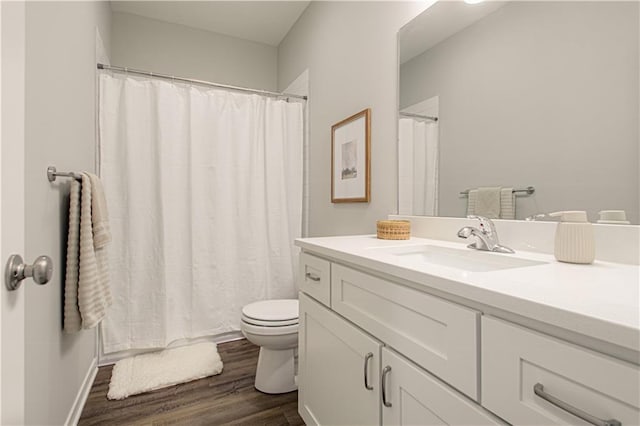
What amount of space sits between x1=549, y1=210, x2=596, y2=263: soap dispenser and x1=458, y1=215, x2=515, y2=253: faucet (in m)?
0.19

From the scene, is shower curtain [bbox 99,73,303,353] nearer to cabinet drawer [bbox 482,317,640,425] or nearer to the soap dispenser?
the soap dispenser

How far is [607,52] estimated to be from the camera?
886mm

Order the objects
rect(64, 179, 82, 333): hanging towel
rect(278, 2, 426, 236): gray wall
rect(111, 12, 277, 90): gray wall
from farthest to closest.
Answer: rect(111, 12, 277, 90): gray wall < rect(278, 2, 426, 236): gray wall < rect(64, 179, 82, 333): hanging towel

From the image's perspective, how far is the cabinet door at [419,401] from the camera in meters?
0.65

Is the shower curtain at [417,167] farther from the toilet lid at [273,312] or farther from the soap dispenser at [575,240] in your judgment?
the toilet lid at [273,312]

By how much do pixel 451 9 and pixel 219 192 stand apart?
1764mm

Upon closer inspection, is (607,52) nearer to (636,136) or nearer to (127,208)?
(636,136)

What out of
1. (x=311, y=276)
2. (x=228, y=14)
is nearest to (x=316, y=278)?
(x=311, y=276)

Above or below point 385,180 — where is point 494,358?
below

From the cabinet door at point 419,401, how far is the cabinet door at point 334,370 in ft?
0.16

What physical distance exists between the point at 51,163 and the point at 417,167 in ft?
4.98

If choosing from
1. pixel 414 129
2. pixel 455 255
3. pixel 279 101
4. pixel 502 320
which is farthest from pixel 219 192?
pixel 502 320

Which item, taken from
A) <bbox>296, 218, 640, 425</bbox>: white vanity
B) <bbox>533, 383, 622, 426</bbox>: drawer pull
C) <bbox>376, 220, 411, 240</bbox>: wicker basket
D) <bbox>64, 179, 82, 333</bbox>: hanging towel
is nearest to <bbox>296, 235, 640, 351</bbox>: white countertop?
<bbox>296, 218, 640, 425</bbox>: white vanity

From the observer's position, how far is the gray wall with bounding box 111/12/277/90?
2.62 metres
